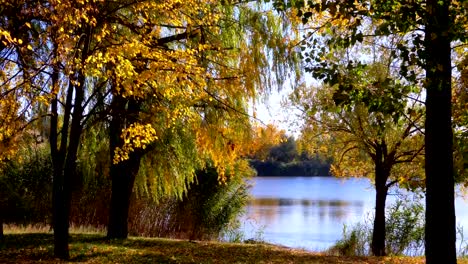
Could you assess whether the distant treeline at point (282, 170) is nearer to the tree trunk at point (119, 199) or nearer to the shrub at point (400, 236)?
the shrub at point (400, 236)

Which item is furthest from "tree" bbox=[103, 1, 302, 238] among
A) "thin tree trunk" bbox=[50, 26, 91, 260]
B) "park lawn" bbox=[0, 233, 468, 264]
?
"park lawn" bbox=[0, 233, 468, 264]

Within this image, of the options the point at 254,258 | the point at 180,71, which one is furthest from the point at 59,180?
the point at 254,258

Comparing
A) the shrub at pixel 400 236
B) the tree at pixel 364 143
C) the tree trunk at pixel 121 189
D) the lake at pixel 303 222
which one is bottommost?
the lake at pixel 303 222

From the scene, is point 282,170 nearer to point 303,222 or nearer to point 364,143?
point 303,222

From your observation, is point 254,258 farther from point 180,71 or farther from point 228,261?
point 180,71

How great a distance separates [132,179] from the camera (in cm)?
1091

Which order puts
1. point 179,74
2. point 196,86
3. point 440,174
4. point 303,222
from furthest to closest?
point 303,222
point 196,86
point 179,74
point 440,174

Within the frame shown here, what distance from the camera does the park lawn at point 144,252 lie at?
8.11m

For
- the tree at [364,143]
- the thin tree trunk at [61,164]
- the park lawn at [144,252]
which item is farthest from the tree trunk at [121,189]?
the tree at [364,143]

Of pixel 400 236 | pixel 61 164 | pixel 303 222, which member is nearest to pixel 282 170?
pixel 303 222

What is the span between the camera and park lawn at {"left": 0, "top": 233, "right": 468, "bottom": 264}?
811cm

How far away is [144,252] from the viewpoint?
29.4 feet

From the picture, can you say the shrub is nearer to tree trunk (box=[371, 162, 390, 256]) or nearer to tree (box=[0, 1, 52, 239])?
tree trunk (box=[371, 162, 390, 256])

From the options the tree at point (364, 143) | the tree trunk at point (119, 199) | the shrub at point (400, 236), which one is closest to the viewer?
the tree at point (364, 143)
